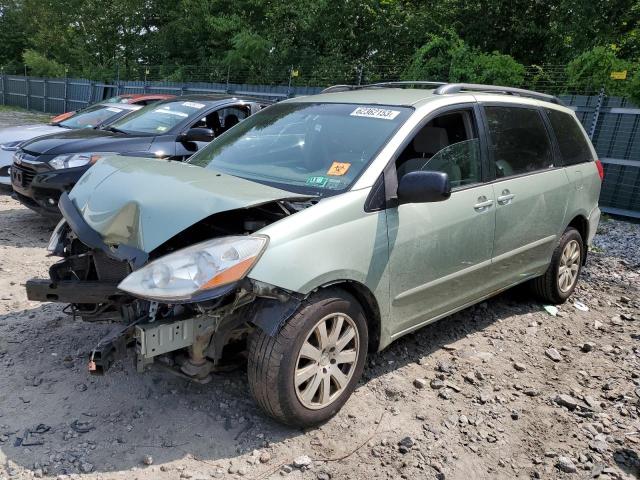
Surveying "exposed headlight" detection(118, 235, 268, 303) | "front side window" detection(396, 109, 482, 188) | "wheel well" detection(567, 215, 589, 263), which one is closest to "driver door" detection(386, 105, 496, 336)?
"front side window" detection(396, 109, 482, 188)

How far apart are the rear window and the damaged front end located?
2816 mm

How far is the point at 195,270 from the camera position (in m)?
2.50

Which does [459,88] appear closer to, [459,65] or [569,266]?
[569,266]

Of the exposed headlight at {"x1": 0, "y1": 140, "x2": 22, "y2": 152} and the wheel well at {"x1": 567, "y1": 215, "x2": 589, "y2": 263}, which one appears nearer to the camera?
the wheel well at {"x1": 567, "y1": 215, "x2": 589, "y2": 263}

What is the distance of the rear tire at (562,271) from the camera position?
4699 mm

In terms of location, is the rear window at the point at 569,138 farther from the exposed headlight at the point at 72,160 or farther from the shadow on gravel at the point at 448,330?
the exposed headlight at the point at 72,160

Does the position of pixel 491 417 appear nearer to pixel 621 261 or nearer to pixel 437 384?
pixel 437 384

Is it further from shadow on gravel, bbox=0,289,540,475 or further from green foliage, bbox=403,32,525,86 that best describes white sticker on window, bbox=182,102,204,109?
green foliage, bbox=403,32,525,86

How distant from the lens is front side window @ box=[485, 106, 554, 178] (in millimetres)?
3992

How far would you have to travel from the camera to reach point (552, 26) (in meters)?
14.2

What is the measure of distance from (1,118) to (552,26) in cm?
2048

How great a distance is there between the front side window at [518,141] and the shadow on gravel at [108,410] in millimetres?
1554

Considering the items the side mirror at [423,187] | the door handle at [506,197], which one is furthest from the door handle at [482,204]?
the side mirror at [423,187]

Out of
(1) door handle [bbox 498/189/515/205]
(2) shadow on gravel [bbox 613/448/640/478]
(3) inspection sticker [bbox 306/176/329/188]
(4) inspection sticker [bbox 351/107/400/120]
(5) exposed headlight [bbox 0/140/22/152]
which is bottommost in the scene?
(2) shadow on gravel [bbox 613/448/640/478]
